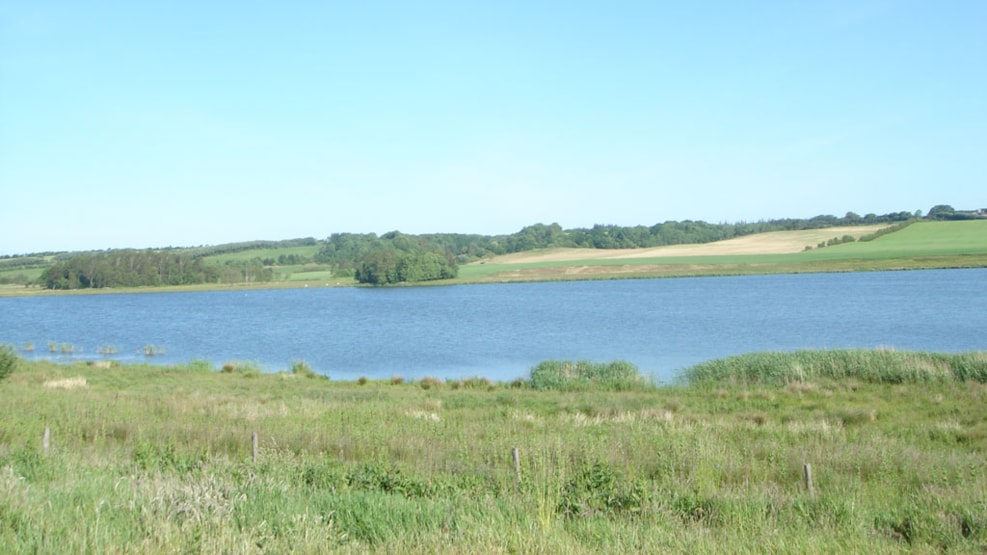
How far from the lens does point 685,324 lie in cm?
4869

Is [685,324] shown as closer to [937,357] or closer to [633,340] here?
[633,340]

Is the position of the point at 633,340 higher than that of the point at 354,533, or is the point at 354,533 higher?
the point at 354,533

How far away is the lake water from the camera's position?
3825 centimetres

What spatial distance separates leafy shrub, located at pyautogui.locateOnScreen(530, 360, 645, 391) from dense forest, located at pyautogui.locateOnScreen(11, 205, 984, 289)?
302ft

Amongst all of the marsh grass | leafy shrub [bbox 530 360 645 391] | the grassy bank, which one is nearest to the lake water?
leafy shrub [bbox 530 360 645 391]

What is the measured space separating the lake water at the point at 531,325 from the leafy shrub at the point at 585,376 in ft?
9.30

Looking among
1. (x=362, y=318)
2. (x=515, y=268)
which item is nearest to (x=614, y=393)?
(x=362, y=318)

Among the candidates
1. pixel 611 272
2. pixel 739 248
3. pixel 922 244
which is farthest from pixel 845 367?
pixel 739 248

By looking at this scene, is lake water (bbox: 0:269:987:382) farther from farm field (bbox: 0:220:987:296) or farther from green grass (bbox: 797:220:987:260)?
green grass (bbox: 797:220:987:260)

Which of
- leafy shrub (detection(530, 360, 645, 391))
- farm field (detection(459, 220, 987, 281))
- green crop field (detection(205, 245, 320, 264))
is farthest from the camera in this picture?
green crop field (detection(205, 245, 320, 264))

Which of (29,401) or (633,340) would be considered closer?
(29,401)

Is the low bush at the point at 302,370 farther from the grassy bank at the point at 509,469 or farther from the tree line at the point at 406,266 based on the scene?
the tree line at the point at 406,266

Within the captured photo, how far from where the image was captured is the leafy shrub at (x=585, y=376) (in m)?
25.9

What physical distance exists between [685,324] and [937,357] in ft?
79.9
